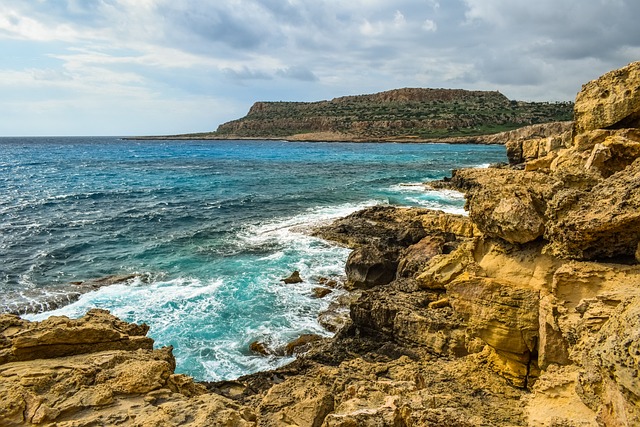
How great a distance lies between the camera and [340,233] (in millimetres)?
22578

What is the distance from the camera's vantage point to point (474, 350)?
8102 millimetres

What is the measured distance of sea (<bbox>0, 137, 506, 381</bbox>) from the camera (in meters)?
13.4

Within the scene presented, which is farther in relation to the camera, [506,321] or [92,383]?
[506,321]

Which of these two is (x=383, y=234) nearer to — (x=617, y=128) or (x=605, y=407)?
(x=617, y=128)

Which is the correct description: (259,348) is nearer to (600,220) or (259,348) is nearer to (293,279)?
(293,279)

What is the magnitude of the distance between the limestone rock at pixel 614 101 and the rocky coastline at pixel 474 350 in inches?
2.1

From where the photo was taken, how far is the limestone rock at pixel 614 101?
10422 mm

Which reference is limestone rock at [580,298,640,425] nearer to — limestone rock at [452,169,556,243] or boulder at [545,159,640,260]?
boulder at [545,159,640,260]

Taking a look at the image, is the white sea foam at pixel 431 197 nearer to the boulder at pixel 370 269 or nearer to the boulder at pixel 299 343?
the boulder at pixel 370 269

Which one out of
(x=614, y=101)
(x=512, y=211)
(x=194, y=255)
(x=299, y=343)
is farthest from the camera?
(x=194, y=255)

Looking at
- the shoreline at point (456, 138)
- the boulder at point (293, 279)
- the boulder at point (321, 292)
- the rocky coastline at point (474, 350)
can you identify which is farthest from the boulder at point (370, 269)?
the shoreline at point (456, 138)

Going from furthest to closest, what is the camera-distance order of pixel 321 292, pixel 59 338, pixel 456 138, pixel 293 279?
pixel 456 138 → pixel 293 279 → pixel 321 292 → pixel 59 338

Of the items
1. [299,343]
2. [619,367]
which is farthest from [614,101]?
[299,343]

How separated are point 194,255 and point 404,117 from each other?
5430 inches
